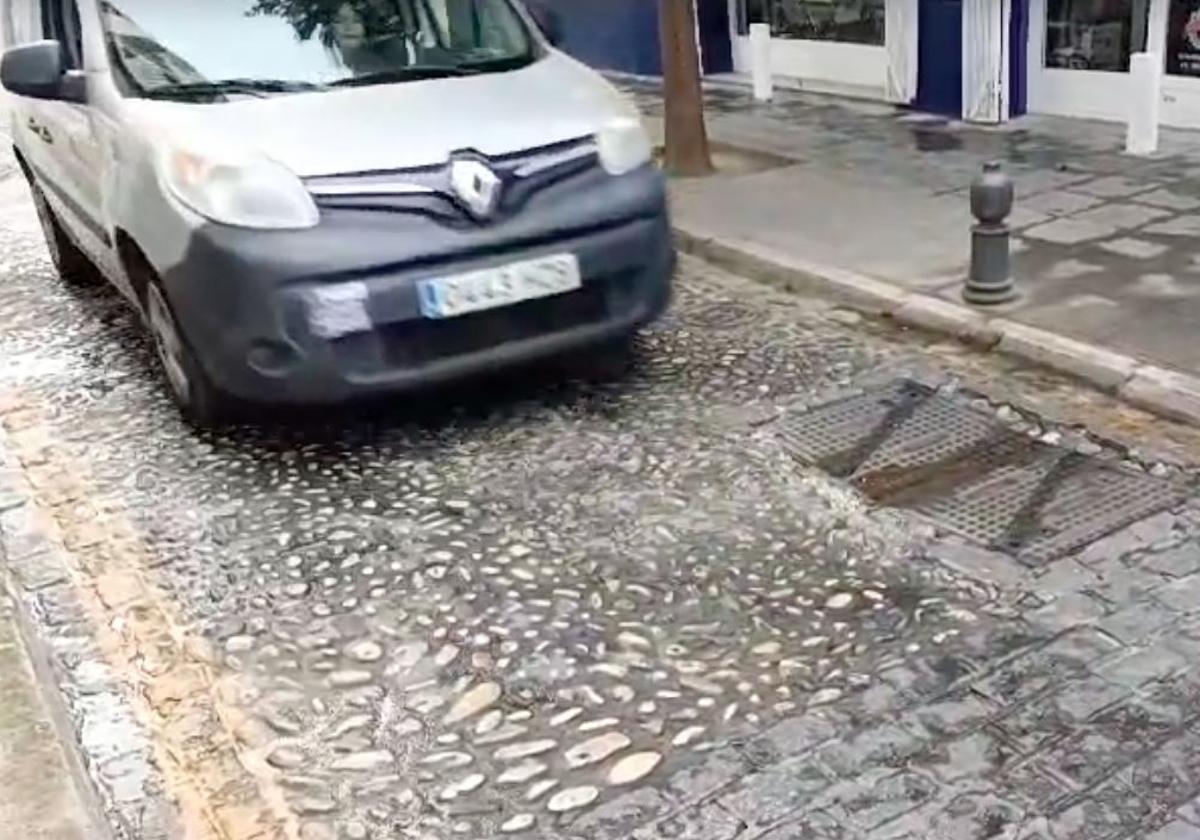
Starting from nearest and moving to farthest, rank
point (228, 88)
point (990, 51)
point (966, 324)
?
point (228, 88)
point (966, 324)
point (990, 51)

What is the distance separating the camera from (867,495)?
4668 mm

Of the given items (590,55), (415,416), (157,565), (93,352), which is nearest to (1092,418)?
(415,416)

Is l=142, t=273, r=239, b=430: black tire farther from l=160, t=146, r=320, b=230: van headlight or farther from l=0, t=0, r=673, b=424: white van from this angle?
l=160, t=146, r=320, b=230: van headlight

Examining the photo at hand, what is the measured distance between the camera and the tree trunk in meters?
9.27

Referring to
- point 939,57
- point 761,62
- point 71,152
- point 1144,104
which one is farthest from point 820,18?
point 71,152

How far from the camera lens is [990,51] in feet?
33.3

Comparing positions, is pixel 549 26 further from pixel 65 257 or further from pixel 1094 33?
pixel 1094 33

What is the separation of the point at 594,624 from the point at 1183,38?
7.14 m

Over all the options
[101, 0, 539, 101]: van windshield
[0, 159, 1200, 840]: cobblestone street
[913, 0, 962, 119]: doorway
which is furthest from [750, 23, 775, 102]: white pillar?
[0, 159, 1200, 840]: cobblestone street

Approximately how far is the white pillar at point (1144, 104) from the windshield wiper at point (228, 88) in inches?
212

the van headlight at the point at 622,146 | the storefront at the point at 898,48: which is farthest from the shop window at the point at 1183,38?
the van headlight at the point at 622,146

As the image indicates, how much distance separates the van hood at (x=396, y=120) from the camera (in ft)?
16.3

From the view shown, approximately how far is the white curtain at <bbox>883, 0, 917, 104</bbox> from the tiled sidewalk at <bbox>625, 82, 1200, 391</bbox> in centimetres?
21

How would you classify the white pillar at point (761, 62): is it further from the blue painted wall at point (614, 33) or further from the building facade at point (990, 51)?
the blue painted wall at point (614, 33)
